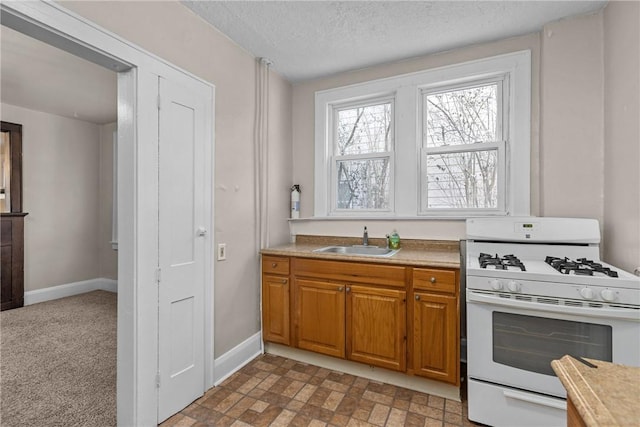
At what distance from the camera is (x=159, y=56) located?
1778mm

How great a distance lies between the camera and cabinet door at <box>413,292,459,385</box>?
193cm

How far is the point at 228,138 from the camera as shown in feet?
7.60

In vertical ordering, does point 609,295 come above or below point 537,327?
above

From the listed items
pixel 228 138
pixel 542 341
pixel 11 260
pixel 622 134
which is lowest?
pixel 542 341

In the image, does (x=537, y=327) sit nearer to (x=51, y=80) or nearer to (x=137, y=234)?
(x=137, y=234)

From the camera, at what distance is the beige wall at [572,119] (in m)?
2.07

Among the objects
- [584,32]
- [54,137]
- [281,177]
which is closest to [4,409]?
[281,177]

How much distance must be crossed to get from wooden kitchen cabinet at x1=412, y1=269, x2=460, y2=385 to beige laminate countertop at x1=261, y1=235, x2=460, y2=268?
0.24ft

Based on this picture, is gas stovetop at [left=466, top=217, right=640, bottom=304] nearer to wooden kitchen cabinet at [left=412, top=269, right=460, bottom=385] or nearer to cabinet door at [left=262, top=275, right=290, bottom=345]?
wooden kitchen cabinet at [left=412, top=269, right=460, bottom=385]

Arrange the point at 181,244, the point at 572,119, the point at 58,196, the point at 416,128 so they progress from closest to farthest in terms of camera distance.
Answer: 1. the point at 181,244
2. the point at 572,119
3. the point at 416,128
4. the point at 58,196

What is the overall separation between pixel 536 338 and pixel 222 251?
2039 millimetres

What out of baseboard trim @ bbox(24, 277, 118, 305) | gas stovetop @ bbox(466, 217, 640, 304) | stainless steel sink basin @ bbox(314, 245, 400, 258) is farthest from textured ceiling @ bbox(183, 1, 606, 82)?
baseboard trim @ bbox(24, 277, 118, 305)

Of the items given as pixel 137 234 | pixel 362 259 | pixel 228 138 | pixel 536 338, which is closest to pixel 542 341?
pixel 536 338

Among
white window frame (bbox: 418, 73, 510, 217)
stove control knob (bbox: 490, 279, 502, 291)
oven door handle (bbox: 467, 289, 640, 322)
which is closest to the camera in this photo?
oven door handle (bbox: 467, 289, 640, 322)
